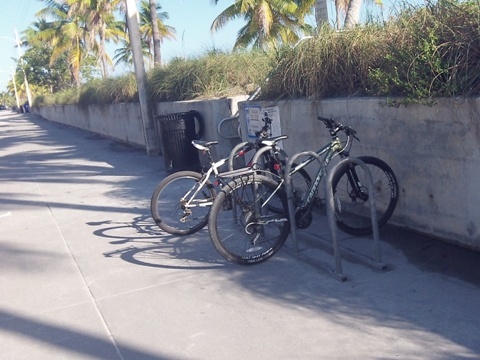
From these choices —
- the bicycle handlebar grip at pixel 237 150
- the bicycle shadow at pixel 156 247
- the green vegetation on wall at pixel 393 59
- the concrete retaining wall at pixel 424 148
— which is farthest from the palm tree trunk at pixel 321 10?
the bicycle shadow at pixel 156 247

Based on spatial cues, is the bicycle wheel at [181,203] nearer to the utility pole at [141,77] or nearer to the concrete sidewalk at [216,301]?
the concrete sidewalk at [216,301]

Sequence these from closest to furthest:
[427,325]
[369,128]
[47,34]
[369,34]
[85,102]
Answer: [427,325] → [369,128] → [369,34] → [85,102] → [47,34]

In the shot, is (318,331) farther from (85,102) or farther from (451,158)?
(85,102)

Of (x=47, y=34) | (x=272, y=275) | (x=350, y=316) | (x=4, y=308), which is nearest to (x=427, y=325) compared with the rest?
(x=350, y=316)

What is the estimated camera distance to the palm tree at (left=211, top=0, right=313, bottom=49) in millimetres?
24188

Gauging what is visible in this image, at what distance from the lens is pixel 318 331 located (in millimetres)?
4230

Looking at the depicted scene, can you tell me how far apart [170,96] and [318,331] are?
10.7m

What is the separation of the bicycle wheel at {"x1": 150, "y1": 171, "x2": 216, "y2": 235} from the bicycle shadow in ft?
0.44

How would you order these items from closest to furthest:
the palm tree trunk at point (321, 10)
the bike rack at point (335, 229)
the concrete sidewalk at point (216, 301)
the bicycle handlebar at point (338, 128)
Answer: the concrete sidewalk at point (216, 301), the bike rack at point (335, 229), the bicycle handlebar at point (338, 128), the palm tree trunk at point (321, 10)

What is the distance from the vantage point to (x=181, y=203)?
21.1 ft

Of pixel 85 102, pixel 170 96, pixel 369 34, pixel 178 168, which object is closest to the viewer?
pixel 369 34

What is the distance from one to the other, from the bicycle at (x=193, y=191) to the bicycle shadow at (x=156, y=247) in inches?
6.4

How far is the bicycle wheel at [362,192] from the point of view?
605cm

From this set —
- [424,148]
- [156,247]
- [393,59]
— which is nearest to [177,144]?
[156,247]
